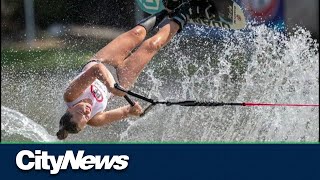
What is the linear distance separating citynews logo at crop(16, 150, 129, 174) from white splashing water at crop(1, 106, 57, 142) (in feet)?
4.78

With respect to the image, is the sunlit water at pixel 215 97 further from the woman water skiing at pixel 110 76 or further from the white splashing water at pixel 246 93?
the woman water skiing at pixel 110 76

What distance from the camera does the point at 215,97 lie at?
6.37 meters

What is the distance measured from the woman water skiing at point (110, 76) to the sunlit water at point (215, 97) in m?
0.80

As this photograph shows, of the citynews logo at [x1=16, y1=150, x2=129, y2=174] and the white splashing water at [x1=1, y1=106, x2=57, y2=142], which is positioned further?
the white splashing water at [x1=1, y1=106, x2=57, y2=142]

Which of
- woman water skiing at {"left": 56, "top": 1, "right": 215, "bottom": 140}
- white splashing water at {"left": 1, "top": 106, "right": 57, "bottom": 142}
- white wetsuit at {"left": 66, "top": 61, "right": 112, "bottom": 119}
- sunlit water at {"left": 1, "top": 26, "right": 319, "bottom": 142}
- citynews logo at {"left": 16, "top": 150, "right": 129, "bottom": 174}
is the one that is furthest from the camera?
sunlit water at {"left": 1, "top": 26, "right": 319, "bottom": 142}

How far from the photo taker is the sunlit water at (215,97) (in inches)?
232

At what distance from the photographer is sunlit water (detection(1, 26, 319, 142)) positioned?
589 cm

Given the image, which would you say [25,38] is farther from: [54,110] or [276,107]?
[276,107]

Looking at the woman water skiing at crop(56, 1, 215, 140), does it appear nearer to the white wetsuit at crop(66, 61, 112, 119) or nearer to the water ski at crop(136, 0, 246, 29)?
the white wetsuit at crop(66, 61, 112, 119)

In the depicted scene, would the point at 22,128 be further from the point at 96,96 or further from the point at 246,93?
the point at 246,93

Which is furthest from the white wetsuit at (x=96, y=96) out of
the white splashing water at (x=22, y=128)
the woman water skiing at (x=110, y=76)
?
the white splashing water at (x=22, y=128)

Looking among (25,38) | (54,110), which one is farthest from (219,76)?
(25,38)

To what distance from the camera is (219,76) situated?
6.61 m

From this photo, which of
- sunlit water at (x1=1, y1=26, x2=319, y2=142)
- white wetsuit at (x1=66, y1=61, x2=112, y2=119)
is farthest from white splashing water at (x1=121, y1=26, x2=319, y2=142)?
white wetsuit at (x1=66, y1=61, x2=112, y2=119)
